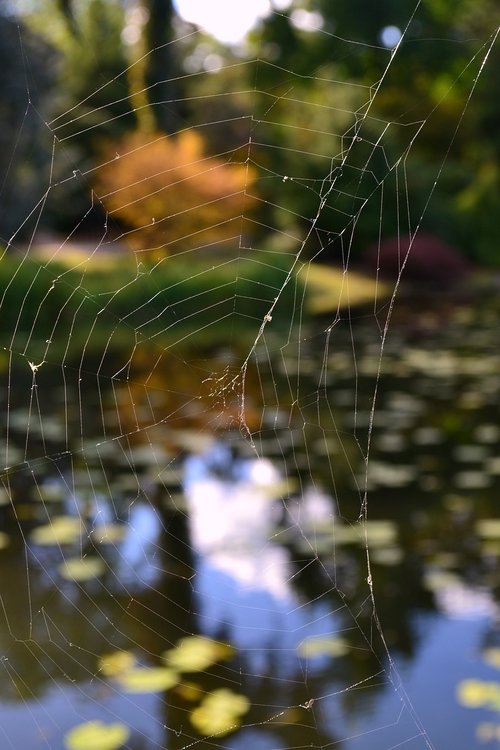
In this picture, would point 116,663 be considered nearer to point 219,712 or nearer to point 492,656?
point 219,712

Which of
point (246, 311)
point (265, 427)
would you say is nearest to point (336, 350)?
point (246, 311)

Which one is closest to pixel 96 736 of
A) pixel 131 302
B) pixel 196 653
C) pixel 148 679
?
pixel 148 679

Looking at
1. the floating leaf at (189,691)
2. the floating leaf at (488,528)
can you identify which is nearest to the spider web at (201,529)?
the floating leaf at (189,691)

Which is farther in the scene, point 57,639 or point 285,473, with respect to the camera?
point 285,473

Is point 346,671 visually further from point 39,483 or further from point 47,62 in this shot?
point 47,62

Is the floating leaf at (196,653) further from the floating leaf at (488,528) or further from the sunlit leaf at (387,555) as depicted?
the floating leaf at (488,528)

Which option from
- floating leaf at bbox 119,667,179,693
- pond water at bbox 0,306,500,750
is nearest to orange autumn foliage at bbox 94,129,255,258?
pond water at bbox 0,306,500,750

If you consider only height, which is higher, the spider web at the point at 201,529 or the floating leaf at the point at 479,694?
the spider web at the point at 201,529

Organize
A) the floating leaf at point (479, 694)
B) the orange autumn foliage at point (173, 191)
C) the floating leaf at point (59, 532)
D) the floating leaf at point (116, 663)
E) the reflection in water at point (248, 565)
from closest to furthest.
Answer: the floating leaf at point (479, 694) → the floating leaf at point (116, 663) → the reflection in water at point (248, 565) → the floating leaf at point (59, 532) → the orange autumn foliage at point (173, 191)

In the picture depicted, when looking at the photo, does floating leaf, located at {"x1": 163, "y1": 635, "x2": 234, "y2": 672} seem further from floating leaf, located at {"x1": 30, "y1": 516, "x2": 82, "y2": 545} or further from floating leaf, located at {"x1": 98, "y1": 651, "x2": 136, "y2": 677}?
floating leaf, located at {"x1": 30, "y1": 516, "x2": 82, "y2": 545}
